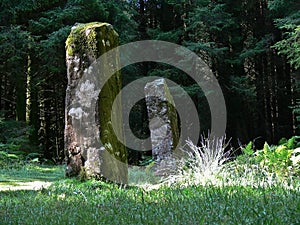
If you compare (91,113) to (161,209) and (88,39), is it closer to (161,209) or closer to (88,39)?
(88,39)

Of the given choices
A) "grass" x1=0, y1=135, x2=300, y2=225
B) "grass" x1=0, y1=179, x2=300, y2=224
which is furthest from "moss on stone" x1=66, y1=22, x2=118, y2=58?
"grass" x1=0, y1=179, x2=300, y2=224

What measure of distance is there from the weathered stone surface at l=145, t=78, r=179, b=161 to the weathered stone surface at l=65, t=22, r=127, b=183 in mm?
4453

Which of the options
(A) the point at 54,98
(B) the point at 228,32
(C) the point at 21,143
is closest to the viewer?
(C) the point at 21,143

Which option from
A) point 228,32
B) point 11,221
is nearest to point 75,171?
point 11,221

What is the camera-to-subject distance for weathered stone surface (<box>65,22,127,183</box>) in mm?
6219

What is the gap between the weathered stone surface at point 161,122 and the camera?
432 inches

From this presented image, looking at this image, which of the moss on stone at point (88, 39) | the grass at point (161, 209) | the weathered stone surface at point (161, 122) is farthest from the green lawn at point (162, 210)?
the weathered stone surface at point (161, 122)

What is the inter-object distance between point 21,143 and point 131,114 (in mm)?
6562

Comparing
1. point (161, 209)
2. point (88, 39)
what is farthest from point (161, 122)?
point (161, 209)

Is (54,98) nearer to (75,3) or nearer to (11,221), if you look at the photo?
(75,3)

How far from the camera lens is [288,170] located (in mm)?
5848

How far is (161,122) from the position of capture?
36.4 feet

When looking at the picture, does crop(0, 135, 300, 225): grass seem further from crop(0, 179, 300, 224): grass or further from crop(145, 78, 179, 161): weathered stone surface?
crop(145, 78, 179, 161): weathered stone surface

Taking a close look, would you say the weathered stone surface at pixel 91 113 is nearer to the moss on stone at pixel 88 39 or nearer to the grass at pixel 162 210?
the moss on stone at pixel 88 39
